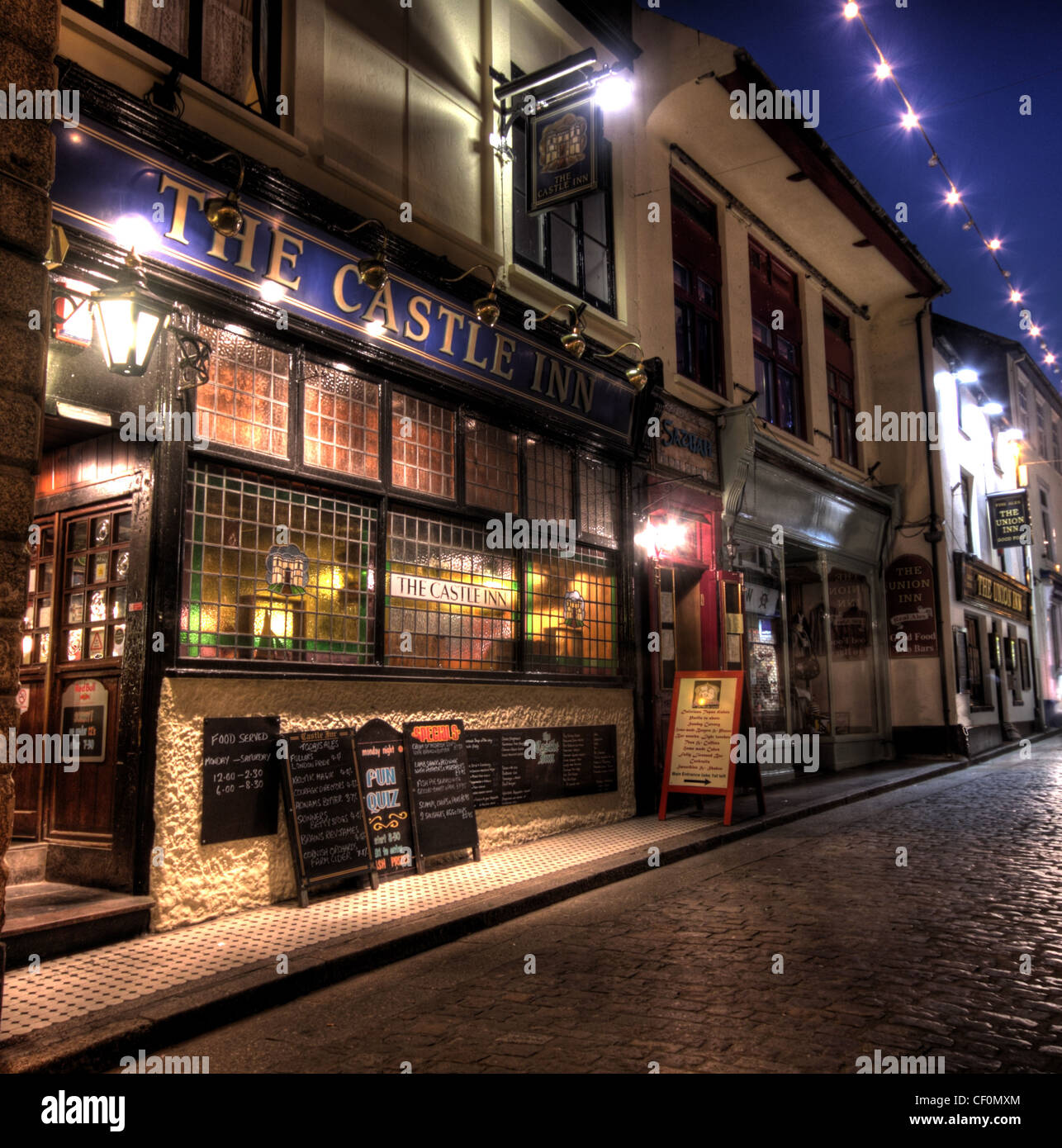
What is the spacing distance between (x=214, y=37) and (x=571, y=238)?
16.2ft

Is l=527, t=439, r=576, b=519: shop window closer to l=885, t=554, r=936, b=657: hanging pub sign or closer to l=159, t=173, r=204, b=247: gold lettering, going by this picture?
l=159, t=173, r=204, b=247: gold lettering

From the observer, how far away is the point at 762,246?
52.6 ft

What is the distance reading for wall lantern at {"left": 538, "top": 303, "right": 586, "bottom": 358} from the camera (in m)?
9.69

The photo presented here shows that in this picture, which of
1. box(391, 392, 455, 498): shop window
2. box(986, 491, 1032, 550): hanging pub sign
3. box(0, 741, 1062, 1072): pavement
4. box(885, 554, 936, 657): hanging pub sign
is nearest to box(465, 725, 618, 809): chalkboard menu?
box(0, 741, 1062, 1072): pavement

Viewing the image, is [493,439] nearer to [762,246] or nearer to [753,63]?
[753,63]

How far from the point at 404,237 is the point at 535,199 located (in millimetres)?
1919

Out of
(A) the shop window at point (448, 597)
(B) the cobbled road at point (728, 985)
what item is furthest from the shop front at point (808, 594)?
(B) the cobbled road at point (728, 985)

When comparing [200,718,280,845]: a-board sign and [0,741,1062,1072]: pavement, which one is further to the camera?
[200,718,280,845]: a-board sign

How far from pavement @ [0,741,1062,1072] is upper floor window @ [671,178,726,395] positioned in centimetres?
713

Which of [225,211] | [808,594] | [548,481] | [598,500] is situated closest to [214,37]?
[225,211]

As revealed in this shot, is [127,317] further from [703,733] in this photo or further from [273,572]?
[703,733]

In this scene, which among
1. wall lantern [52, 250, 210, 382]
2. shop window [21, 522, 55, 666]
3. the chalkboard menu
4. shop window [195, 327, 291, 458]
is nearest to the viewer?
wall lantern [52, 250, 210, 382]

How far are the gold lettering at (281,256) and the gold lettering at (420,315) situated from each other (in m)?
1.26

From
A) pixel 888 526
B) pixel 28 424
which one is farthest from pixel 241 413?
pixel 888 526
